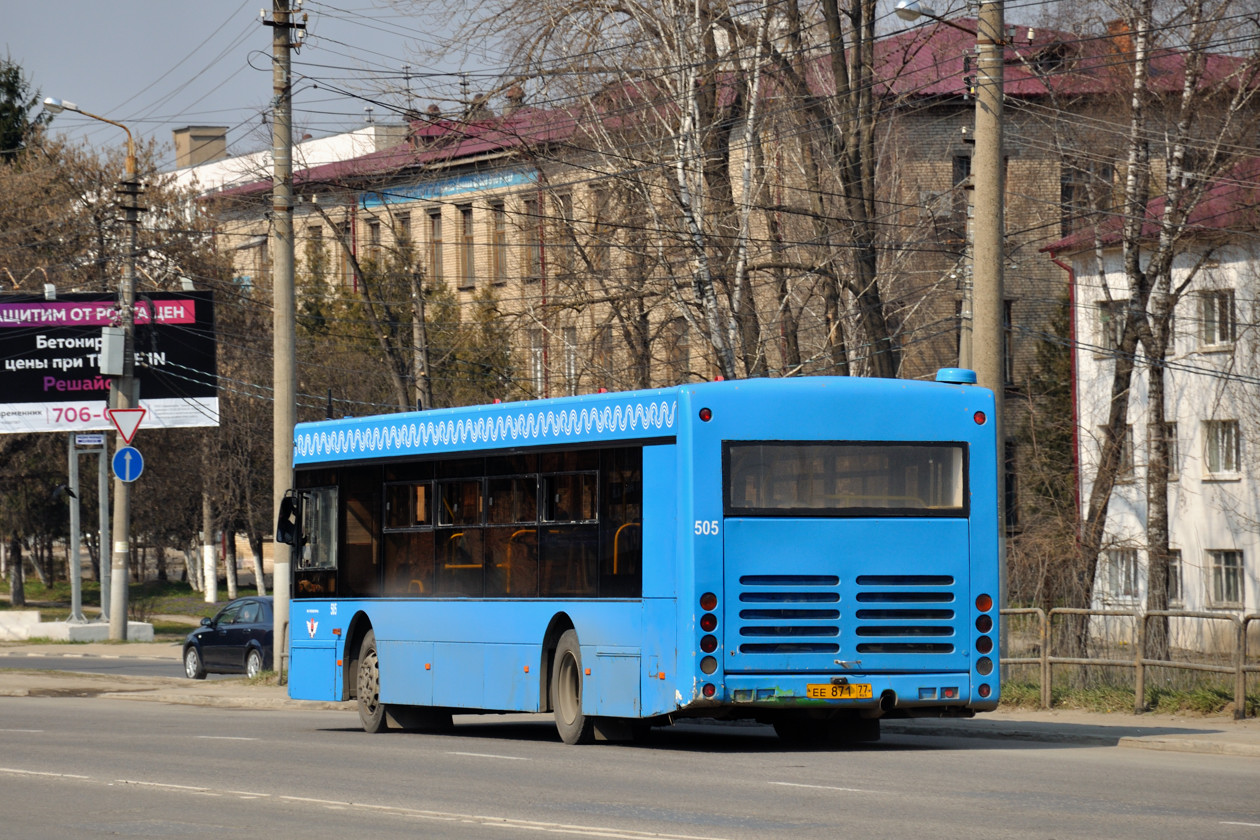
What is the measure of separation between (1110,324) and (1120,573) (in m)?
8.00

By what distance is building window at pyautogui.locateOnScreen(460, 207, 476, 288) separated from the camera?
201 feet

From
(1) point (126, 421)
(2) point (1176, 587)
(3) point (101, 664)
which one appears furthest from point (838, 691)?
(2) point (1176, 587)

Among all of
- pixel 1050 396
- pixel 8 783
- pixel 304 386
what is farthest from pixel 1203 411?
pixel 8 783

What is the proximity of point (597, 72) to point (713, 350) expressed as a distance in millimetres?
4822

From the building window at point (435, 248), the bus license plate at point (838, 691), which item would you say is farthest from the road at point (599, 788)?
the building window at point (435, 248)

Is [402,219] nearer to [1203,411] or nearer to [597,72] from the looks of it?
[1203,411]

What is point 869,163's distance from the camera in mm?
34250

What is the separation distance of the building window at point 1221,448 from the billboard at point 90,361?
23.6 metres

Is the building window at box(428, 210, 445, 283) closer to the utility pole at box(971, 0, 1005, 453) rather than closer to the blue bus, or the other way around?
the utility pole at box(971, 0, 1005, 453)

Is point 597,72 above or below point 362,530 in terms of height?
above

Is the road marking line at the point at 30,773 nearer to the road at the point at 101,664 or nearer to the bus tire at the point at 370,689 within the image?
the bus tire at the point at 370,689

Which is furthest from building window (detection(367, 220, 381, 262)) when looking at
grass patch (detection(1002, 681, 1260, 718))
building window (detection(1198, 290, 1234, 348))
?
grass patch (detection(1002, 681, 1260, 718))

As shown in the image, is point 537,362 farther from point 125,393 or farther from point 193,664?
point 193,664

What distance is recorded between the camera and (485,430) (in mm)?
17781
